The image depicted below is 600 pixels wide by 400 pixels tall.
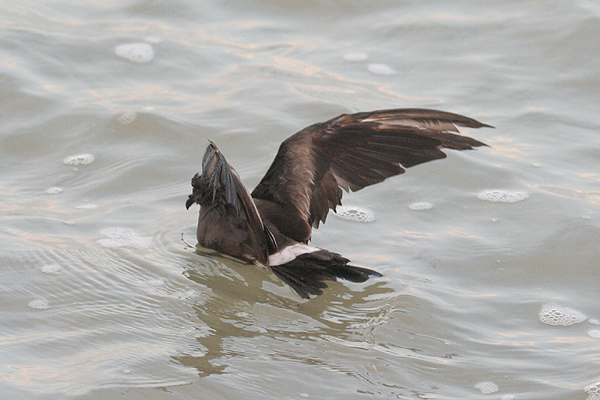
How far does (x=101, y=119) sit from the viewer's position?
6375 millimetres

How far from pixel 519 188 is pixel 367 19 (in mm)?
3631

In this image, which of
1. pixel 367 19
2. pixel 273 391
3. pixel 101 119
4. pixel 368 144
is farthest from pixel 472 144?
pixel 367 19

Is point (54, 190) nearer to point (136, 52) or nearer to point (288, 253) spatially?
point (288, 253)

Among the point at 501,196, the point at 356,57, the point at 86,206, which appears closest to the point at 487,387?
the point at 501,196

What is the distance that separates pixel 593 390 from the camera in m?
3.49

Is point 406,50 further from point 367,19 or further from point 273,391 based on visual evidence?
point 273,391

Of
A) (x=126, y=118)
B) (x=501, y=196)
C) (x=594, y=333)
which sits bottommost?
(x=594, y=333)

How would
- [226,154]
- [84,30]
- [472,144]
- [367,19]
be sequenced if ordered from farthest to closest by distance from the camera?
1. [367,19]
2. [84,30]
3. [226,154]
4. [472,144]

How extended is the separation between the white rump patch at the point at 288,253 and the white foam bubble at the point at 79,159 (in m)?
2.08

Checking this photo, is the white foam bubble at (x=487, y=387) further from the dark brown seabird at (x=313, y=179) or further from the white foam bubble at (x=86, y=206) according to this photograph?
the white foam bubble at (x=86, y=206)

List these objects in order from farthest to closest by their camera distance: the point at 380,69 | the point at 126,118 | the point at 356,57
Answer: the point at 356,57, the point at 380,69, the point at 126,118

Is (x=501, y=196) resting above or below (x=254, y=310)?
above

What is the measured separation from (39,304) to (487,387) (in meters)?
2.24

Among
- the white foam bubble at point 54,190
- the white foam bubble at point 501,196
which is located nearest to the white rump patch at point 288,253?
the white foam bubble at point 501,196
